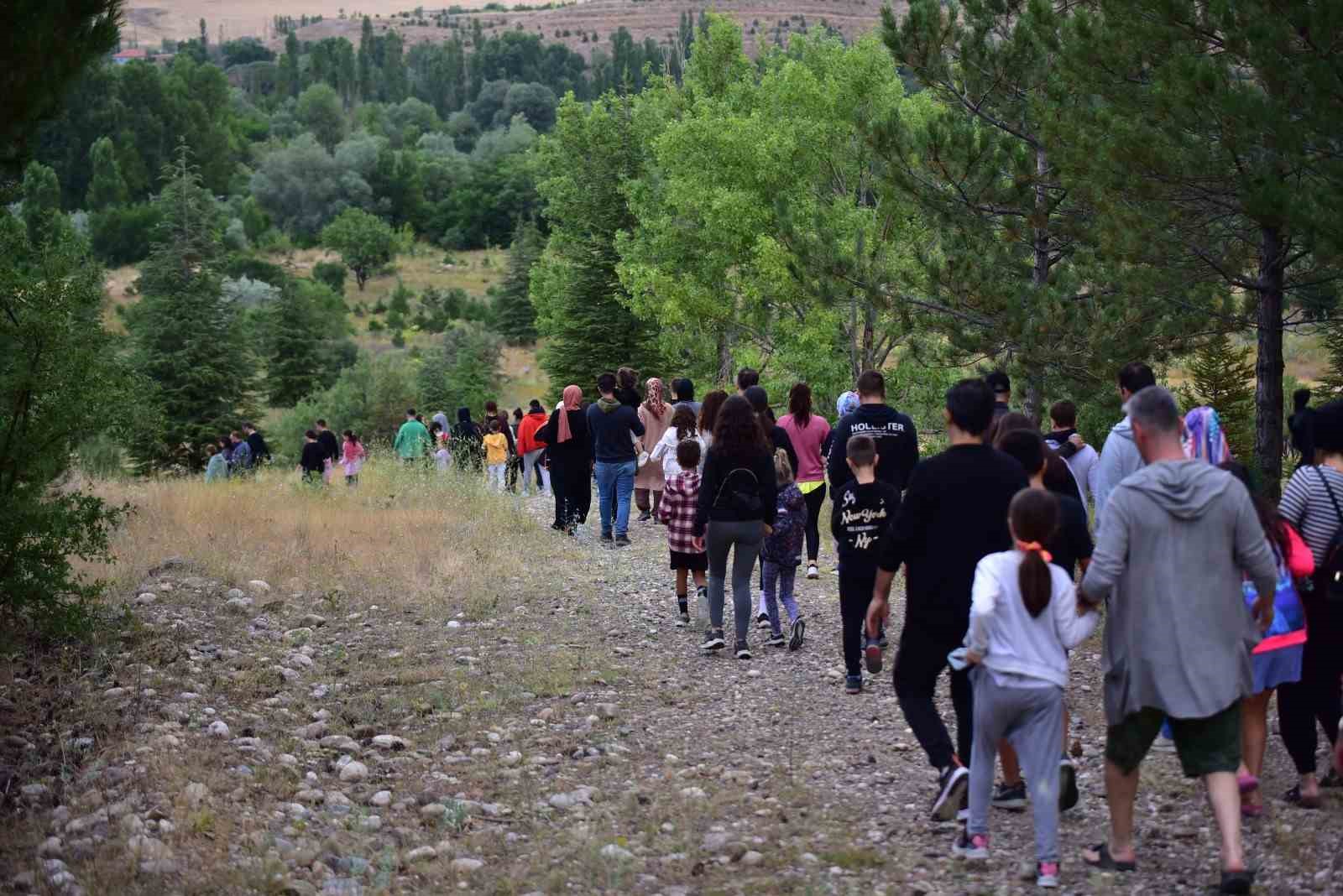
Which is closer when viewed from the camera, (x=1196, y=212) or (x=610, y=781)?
(x=610, y=781)

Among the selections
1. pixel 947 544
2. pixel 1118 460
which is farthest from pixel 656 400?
pixel 947 544

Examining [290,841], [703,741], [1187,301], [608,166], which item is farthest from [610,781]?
[608,166]

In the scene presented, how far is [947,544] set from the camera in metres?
6.24

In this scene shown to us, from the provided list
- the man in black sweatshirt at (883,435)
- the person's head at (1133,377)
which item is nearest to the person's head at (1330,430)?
the person's head at (1133,377)

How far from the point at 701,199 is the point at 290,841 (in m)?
26.6

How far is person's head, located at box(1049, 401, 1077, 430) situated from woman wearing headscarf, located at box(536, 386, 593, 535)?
7.76m

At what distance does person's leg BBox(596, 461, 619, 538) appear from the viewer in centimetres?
1609

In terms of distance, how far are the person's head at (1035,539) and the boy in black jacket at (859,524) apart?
116 inches

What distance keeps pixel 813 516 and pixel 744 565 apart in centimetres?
296

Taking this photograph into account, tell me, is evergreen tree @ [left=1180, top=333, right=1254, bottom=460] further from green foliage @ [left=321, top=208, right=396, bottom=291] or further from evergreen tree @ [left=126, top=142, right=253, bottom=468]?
green foliage @ [left=321, top=208, right=396, bottom=291]

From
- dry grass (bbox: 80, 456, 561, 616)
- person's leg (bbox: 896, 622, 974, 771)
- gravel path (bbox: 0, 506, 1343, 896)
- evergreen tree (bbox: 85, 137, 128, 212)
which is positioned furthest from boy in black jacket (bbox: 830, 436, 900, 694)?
evergreen tree (bbox: 85, 137, 128, 212)

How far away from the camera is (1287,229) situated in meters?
12.0

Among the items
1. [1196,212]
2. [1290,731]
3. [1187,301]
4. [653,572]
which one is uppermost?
[1196,212]

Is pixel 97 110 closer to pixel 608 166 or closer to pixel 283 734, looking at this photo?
pixel 608 166
